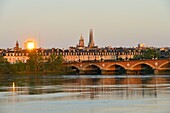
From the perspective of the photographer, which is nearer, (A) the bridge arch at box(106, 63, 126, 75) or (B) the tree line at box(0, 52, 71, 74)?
(B) the tree line at box(0, 52, 71, 74)

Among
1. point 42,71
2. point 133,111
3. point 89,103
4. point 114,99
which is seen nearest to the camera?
point 133,111

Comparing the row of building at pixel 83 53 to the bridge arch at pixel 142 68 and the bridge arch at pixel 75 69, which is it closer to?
the bridge arch at pixel 75 69

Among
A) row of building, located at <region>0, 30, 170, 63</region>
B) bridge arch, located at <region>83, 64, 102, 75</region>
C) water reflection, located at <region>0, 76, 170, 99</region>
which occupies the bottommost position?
water reflection, located at <region>0, 76, 170, 99</region>

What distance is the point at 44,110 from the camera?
24.2 meters

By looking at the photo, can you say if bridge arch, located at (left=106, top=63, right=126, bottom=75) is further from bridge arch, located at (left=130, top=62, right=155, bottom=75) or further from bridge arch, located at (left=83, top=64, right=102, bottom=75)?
bridge arch, located at (left=130, top=62, right=155, bottom=75)

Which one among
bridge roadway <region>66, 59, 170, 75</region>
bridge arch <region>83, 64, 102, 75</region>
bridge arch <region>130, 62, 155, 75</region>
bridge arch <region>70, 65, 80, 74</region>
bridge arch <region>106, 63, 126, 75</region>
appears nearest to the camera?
bridge roadway <region>66, 59, 170, 75</region>

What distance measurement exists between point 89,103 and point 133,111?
412 centimetres

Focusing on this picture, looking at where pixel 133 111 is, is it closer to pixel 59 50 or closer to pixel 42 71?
pixel 42 71

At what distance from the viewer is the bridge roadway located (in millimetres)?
94438

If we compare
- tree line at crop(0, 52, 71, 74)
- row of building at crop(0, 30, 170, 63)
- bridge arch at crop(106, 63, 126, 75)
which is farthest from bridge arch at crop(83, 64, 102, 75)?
row of building at crop(0, 30, 170, 63)

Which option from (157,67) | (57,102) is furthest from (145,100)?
(157,67)

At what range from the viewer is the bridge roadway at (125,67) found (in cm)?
9444

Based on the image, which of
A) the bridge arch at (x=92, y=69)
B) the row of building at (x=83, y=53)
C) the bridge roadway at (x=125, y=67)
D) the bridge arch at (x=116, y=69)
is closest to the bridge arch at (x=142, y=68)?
the bridge roadway at (x=125, y=67)

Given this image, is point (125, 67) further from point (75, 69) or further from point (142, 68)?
point (75, 69)
